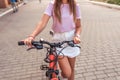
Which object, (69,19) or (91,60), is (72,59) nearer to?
(69,19)

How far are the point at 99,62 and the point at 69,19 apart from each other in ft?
9.20

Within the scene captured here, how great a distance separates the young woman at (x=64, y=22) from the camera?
9.07 feet

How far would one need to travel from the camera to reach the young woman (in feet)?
9.07

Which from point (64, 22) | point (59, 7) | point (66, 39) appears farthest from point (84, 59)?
point (59, 7)

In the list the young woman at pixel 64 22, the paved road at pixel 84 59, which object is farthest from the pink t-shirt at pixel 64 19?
the paved road at pixel 84 59

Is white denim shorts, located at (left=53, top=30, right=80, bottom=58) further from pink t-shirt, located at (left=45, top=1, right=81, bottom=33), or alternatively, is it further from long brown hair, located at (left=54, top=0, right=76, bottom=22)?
long brown hair, located at (left=54, top=0, right=76, bottom=22)

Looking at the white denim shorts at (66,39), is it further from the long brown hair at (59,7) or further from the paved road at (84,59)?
the paved road at (84,59)

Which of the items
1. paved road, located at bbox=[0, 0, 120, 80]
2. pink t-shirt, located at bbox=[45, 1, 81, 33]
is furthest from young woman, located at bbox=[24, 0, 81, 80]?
paved road, located at bbox=[0, 0, 120, 80]

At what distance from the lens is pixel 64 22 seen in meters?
2.84

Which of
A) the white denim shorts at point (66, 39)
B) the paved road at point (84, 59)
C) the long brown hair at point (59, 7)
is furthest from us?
the paved road at point (84, 59)

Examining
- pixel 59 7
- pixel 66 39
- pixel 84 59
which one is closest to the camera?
pixel 59 7

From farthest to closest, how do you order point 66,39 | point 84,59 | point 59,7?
point 84,59
point 66,39
point 59,7

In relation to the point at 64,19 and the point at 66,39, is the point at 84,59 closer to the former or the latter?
the point at 66,39

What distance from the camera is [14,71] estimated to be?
5.05 metres
